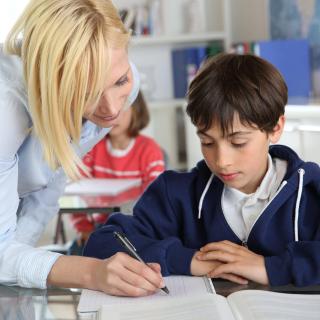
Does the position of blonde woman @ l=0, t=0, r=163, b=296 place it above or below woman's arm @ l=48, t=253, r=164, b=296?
above

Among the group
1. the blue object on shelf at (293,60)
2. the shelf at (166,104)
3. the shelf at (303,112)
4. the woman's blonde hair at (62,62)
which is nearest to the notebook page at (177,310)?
the woman's blonde hair at (62,62)

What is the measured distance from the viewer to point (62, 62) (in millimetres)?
1268

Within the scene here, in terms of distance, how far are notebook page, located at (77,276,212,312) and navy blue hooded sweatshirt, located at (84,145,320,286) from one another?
5cm

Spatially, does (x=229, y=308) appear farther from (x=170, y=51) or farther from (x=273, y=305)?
(x=170, y=51)

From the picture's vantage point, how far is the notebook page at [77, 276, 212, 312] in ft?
3.83

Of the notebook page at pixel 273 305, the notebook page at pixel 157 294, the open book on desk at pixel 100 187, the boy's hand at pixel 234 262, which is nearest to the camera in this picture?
the notebook page at pixel 273 305

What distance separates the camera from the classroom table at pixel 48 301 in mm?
1128

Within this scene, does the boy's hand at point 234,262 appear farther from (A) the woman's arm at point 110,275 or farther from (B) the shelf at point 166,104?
(B) the shelf at point 166,104

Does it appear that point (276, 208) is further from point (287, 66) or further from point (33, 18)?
point (287, 66)

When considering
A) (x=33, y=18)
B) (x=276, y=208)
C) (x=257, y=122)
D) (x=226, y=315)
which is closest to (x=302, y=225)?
(x=276, y=208)

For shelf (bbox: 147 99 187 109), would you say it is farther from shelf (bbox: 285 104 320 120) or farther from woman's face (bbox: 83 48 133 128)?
woman's face (bbox: 83 48 133 128)

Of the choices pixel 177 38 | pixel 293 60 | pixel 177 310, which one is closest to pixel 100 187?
pixel 177 310

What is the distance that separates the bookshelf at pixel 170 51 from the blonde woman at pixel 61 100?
147 inches

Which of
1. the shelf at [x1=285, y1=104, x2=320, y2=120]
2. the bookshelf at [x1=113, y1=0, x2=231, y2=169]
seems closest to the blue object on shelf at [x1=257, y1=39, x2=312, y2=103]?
the shelf at [x1=285, y1=104, x2=320, y2=120]
